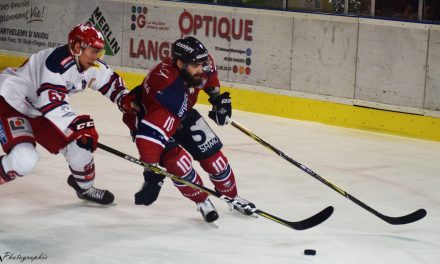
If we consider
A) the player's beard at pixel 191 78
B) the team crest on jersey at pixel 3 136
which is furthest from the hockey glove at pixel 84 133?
the player's beard at pixel 191 78

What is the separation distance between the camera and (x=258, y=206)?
5520mm

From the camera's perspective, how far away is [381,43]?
7.70 metres

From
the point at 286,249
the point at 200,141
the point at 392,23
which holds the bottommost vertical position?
the point at 286,249

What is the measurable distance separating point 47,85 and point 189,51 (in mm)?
695

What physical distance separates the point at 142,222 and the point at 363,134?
297cm

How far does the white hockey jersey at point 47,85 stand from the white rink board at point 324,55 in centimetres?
322

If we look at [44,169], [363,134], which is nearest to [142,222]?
[44,169]

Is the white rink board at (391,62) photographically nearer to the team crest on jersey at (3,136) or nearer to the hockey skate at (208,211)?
the hockey skate at (208,211)

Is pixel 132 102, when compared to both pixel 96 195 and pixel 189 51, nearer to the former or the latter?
pixel 189 51

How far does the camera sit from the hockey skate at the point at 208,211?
5.07m

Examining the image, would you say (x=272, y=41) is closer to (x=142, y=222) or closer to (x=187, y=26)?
(x=187, y=26)

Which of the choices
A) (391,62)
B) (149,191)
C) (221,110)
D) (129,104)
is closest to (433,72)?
(391,62)

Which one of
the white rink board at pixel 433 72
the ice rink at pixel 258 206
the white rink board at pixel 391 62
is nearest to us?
the ice rink at pixel 258 206

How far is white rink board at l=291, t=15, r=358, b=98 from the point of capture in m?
7.88
